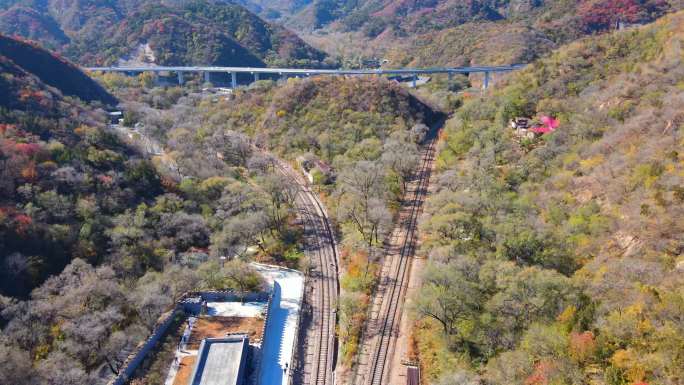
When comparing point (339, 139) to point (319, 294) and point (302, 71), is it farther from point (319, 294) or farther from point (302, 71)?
point (302, 71)

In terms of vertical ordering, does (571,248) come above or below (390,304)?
above

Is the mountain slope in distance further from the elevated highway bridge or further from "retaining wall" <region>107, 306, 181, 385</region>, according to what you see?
"retaining wall" <region>107, 306, 181, 385</region>

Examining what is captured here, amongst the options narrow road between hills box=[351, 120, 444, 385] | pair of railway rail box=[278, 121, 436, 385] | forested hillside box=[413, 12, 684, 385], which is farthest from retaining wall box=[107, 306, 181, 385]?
forested hillside box=[413, 12, 684, 385]

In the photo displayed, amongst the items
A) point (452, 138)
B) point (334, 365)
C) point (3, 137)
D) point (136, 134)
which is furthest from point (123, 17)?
point (334, 365)

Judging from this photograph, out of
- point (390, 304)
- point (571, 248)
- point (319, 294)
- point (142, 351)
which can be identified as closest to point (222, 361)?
point (142, 351)

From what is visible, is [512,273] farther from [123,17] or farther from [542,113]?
[123,17]

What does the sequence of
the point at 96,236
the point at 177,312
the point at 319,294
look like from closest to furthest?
the point at 177,312 < the point at 319,294 < the point at 96,236

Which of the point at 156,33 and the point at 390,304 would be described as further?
the point at 156,33
